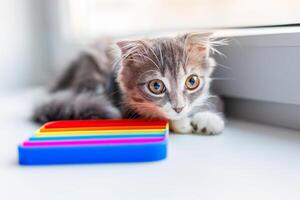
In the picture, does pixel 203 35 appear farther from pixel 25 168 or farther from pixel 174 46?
pixel 25 168

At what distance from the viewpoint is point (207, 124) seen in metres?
1.02

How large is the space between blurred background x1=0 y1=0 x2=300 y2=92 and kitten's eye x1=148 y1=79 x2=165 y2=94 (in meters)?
0.46

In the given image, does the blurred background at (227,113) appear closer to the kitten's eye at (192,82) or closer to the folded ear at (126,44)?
the kitten's eye at (192,82)

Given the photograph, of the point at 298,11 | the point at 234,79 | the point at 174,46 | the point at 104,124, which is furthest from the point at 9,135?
the point at 298,11

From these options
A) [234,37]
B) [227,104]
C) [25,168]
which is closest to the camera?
[25,168]

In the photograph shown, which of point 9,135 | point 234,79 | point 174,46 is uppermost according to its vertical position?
point 174,46

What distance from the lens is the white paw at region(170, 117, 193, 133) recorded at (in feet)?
3.38

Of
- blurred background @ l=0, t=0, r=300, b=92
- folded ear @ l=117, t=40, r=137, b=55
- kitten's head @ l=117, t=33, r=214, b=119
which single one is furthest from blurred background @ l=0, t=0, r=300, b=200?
folded ear @ l=117, t=40, r=137, b=55

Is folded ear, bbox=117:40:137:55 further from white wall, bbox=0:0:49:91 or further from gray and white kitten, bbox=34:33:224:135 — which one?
white wall, bbox=0:0:49:91

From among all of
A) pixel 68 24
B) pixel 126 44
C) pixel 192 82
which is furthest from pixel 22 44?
pixel 192 82

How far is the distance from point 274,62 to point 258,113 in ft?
0.65

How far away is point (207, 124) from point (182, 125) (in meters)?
0.07

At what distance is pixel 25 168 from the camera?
0.78m

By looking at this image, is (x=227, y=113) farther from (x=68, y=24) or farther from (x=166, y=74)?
(x=68, y=24)
